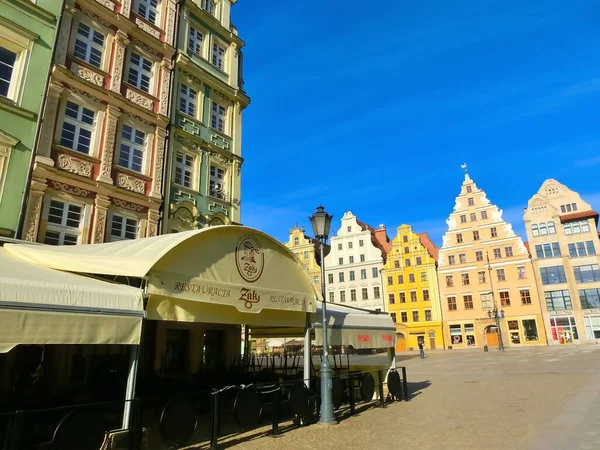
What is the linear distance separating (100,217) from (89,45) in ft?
18.5

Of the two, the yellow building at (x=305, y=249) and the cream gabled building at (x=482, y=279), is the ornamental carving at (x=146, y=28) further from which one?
A: the cream gabled building at (x=482, y=279)

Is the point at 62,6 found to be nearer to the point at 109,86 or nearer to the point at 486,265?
the point at 109,86

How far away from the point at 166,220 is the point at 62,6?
6.99m

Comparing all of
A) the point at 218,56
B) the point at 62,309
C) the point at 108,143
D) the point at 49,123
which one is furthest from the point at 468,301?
the point at 62,309

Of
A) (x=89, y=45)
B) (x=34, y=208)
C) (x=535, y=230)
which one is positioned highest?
(x=535, y=230)

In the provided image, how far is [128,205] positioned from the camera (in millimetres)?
12758

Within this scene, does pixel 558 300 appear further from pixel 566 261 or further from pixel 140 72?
pixel 140 72

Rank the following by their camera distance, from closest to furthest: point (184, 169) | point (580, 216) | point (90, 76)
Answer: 1. point (90, 76)
2. point (184, 169)
3. point (580, 216)

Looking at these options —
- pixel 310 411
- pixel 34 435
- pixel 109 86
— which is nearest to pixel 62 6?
pixel 109 86

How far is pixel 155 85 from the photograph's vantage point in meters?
14.8

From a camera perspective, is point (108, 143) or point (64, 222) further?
point (108, 143)

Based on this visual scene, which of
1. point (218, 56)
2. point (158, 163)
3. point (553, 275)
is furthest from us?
point (553, 275)

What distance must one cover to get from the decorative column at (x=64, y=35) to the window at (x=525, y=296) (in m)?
51.9

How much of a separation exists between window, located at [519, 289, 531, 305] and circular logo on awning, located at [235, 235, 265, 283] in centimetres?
4948
